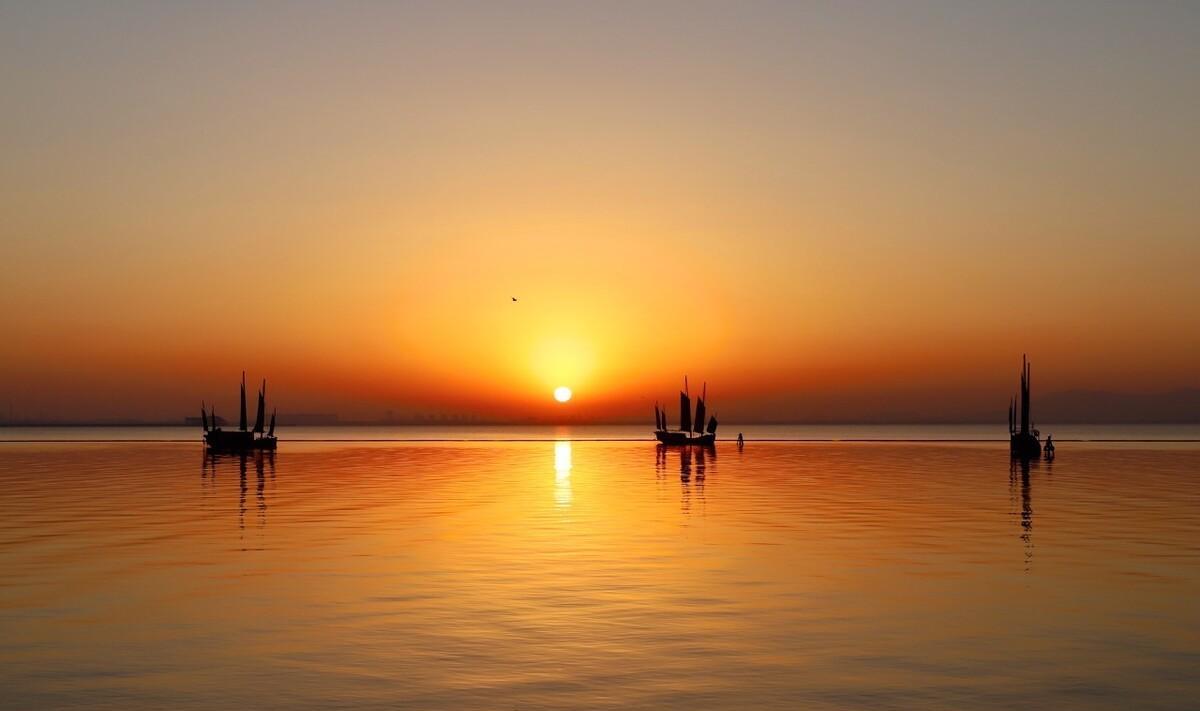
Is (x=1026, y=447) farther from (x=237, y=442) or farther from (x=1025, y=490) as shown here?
→ (x=237, y=442)

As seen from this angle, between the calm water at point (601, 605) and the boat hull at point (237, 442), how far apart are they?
99.0m

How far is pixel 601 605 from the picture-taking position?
28438 millimetres

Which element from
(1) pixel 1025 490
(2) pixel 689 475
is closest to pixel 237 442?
(2) pixel 689 475

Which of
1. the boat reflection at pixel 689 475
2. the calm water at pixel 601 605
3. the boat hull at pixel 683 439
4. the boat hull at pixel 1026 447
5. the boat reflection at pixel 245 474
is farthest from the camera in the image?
the boat hull at pixel 683 439

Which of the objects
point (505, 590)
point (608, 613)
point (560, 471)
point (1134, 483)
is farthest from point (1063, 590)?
point (560, 471)

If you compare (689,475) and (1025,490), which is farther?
(689,475)

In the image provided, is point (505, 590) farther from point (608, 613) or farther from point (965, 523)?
point (965, 523)

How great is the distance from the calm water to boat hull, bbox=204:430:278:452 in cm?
9904

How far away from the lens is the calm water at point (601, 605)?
19891mm

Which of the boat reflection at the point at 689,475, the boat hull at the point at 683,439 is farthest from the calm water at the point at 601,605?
the boat hull at the point at 683,439

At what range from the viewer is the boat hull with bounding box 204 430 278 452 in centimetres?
15838

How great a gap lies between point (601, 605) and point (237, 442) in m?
142

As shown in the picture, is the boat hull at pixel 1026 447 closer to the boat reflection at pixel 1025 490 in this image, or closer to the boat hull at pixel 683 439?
the boat reflection at pixel 1025 490

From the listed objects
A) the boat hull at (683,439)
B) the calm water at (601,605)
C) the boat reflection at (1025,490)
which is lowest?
the boat hull at (683,439)
